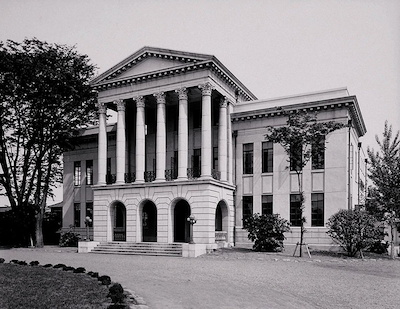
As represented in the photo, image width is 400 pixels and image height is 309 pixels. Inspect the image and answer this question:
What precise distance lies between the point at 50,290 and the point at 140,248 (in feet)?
56.0

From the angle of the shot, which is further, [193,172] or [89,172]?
[89,172]

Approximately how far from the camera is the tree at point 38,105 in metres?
32.4

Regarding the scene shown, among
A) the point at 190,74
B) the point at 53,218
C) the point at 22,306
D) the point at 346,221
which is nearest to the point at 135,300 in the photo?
the point at 22,306

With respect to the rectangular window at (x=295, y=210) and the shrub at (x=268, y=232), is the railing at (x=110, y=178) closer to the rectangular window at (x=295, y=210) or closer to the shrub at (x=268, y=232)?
the shrub at (x=268, y=232)

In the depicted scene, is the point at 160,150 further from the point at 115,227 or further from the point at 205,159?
the point at 115,227

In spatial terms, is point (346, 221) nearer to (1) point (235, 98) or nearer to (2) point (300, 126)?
(2) point (300, 126)

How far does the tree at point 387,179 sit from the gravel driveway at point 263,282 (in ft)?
15.3

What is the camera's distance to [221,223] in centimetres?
Answer: 3309

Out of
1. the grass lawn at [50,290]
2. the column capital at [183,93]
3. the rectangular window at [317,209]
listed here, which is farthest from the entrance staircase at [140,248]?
the grass lawn at [50,290]

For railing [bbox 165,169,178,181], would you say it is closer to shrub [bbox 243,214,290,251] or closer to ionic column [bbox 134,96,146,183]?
ionic column [bbox 134,96,146,183]

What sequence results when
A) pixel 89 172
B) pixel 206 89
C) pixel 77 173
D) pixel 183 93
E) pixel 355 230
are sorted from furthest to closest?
pixel 77 173
pixel 89 172
pixel 183 93
pixel 206 89
pixel 355 230

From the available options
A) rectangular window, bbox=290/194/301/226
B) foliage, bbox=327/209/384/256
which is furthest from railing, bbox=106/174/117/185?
foliage, bbox=327/209/384/256

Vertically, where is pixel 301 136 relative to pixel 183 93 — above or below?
below

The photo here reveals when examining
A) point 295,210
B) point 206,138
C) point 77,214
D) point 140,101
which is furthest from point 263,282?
point 77,214
